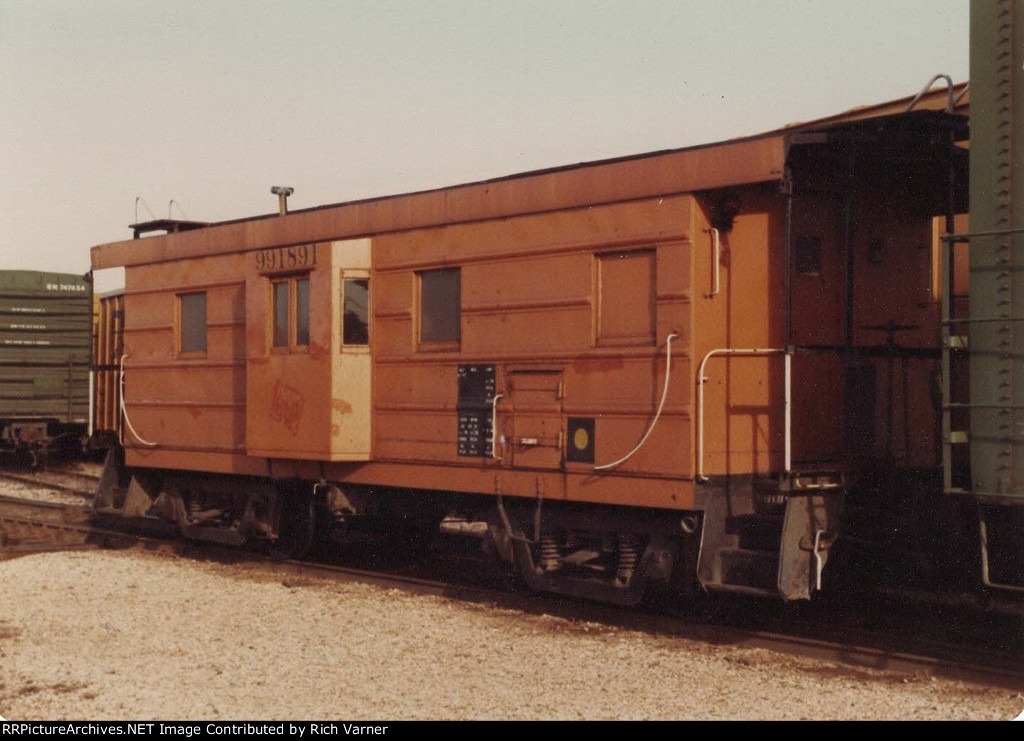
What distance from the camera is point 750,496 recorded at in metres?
8.76

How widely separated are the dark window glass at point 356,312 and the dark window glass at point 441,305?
61 cm

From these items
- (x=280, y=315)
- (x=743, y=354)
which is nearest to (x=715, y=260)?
(x=743, y=354)

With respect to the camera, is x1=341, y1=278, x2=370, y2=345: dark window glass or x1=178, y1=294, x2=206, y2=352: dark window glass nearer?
x1=341, y1=278, x2=370, y2=345: dark window glass

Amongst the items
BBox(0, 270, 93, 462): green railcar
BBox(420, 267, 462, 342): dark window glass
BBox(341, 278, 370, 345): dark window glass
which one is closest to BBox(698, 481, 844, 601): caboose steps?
BBox(420, 267, 462, 342): dark window glass

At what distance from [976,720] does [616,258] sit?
409cm

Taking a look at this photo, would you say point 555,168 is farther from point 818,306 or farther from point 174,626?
point 174,626

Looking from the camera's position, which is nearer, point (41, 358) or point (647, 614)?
point (647, 614)

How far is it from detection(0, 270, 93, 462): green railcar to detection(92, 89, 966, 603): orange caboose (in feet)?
40.3

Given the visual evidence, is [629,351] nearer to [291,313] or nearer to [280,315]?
[291,313]

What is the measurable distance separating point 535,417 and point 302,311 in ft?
9.67

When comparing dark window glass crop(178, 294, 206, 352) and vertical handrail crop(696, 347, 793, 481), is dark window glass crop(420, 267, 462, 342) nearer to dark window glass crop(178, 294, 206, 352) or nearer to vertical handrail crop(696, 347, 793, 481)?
vertical handrail crop(696, 347, 793, 481)

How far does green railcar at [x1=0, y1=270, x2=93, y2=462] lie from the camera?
2231 centimetres

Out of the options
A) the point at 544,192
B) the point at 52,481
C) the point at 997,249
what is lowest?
the point at 52,481

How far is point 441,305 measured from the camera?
10.4 m
